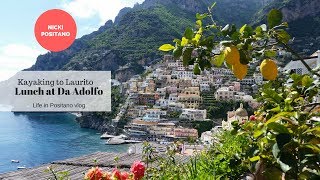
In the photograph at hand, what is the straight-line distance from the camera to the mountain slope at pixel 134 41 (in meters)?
76.8

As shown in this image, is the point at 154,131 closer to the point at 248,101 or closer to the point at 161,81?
the point at 248,101

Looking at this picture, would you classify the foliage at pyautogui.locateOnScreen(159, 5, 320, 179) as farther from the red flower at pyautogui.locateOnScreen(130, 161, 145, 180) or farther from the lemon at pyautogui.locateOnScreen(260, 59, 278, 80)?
the red flower at pyautogui.locateOnScreen(130, 161, 145, 180)

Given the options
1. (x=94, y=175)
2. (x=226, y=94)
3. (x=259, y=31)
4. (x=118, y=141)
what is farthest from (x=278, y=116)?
(x=226, y=94)

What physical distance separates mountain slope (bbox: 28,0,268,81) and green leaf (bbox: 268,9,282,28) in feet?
237

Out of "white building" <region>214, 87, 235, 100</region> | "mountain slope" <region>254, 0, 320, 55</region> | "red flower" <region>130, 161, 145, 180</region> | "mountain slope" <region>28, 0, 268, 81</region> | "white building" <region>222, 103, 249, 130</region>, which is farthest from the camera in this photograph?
"mountain slope" <region>28, 0, 268, 81</region>

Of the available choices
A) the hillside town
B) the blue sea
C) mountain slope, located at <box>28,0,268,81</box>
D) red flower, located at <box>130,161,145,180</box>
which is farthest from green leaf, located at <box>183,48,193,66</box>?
mountain slope, located at <box>28,0,268,81</box>

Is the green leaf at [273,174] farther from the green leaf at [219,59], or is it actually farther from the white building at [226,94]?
the white building at [226,94]

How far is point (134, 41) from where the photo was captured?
265ft

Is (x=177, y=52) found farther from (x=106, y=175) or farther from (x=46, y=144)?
(x=46, y=144)

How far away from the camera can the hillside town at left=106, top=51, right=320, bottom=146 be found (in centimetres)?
4541

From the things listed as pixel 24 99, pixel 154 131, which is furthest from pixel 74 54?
pixel 154 131

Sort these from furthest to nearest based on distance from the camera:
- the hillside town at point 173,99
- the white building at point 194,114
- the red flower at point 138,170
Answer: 1. the white building at point 194,114
2. the hillside town at point 173,99
3. the red flower at point 138,170

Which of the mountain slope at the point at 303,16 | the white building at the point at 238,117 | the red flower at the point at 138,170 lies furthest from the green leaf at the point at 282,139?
the mountain slope at the point at 303,16

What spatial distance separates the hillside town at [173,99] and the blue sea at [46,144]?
4.82 m
